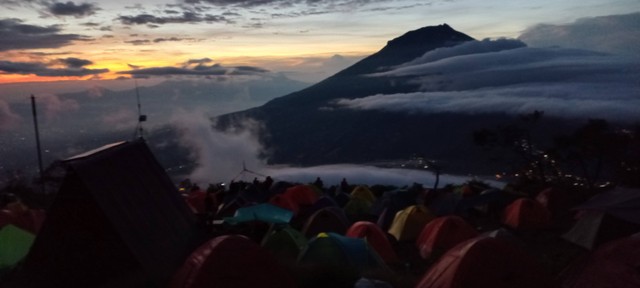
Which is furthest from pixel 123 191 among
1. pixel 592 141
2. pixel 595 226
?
pixel 592 141

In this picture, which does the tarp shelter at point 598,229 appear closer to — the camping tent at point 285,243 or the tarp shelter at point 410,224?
the tarp shelter at point 410,224

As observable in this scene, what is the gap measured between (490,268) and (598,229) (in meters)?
5.97

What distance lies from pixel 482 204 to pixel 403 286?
14.6 m

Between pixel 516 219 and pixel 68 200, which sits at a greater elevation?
pixel 68 200

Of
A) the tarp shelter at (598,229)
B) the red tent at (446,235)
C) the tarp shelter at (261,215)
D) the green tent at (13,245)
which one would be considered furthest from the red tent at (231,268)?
the red tent at (446,235)

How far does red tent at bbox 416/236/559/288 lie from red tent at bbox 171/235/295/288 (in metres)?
2.53

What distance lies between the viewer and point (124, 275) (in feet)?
33.4

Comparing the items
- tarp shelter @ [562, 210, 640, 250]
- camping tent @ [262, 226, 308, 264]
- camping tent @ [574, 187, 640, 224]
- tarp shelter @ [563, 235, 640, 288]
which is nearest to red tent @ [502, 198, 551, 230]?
tarp shelter @ [562, 210, 640, 250]

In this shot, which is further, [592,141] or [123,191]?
[592,141]

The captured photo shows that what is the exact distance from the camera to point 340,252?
12836mm

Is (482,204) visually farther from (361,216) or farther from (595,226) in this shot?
(595,226)

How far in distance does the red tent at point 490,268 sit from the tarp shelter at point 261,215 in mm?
8420

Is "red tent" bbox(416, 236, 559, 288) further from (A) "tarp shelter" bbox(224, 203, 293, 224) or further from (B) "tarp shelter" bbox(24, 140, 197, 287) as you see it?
(A) "tarp shelter" bbox(224, 203, 293, 224)

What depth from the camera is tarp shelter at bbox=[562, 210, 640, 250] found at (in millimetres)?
13250
